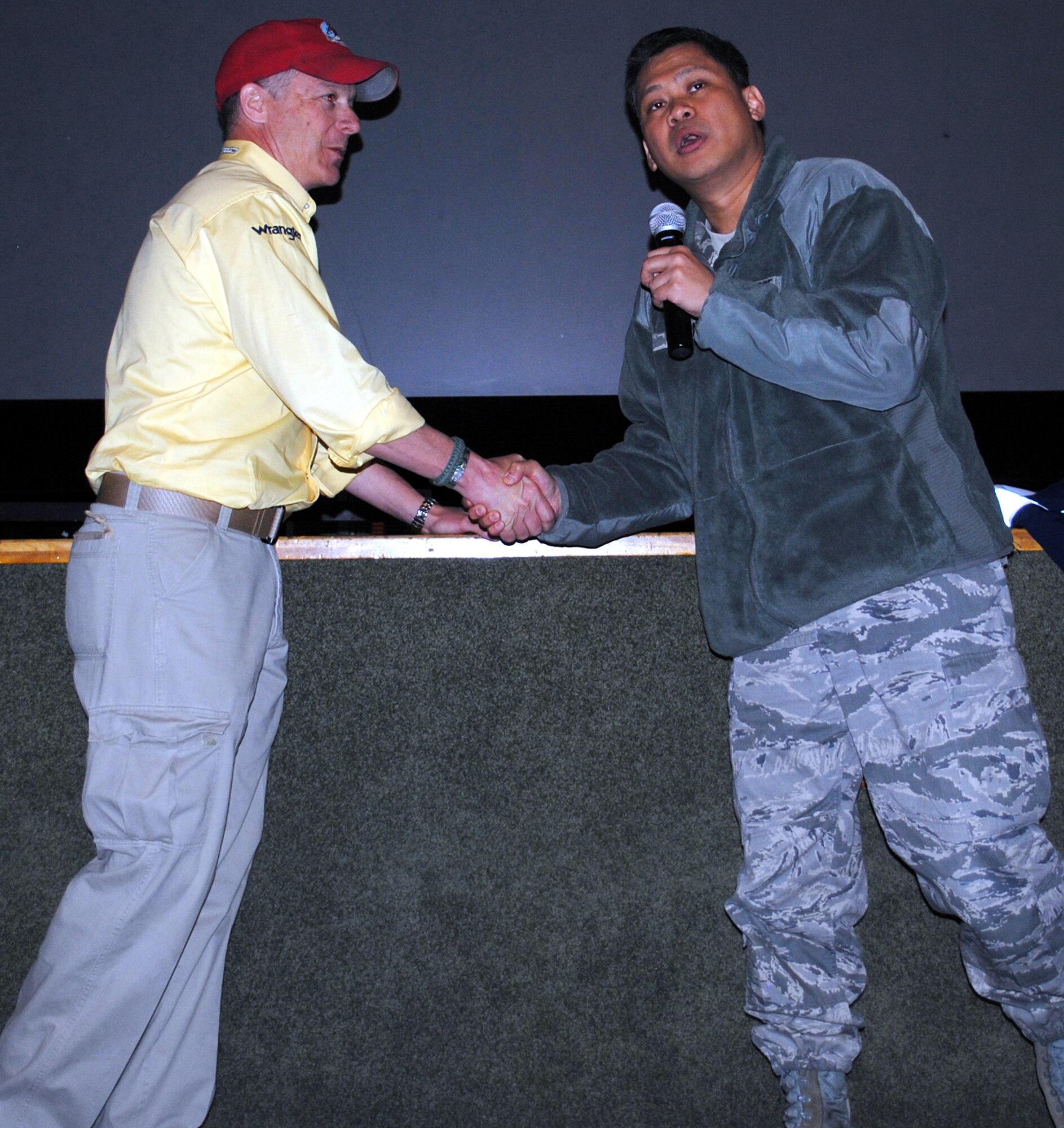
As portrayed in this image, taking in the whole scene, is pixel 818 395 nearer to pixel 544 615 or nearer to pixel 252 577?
pixel 544 615

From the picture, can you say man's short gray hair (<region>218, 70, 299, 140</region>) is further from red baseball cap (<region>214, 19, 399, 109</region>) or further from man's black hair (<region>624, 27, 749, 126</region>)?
man's black hair (<region>624, 27, 749, 126</region>)

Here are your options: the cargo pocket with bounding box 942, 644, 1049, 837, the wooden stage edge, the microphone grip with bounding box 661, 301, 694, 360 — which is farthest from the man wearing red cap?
the cargo pocket with bounding box 942, 644, 1049, 837

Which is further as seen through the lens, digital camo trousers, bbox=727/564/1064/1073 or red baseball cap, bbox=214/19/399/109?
red baseball cap, bbox=214/19/399/109

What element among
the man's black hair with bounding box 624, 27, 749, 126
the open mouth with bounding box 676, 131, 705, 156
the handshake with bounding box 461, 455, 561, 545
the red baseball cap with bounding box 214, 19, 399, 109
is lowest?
the handshake with bounding box 461, 455, 561, 545

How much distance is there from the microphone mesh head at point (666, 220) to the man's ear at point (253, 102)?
2.28 feet

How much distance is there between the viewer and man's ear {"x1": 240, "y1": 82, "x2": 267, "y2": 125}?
155 centimetres

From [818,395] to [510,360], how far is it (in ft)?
3.37

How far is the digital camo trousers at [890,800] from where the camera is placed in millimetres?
1312

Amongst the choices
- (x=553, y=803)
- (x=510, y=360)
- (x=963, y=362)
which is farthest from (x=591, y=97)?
(x=553, y=803)

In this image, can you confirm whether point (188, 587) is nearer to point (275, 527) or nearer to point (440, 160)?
point (275, 527)

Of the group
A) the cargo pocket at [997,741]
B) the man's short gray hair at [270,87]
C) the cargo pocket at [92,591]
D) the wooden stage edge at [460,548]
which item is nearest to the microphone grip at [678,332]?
the wooden stage edge at [460,548]

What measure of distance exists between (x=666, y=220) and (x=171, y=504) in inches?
38.1

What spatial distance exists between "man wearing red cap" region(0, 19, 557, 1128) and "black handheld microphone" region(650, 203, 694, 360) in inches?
15.8

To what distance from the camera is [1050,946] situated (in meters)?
1.32
